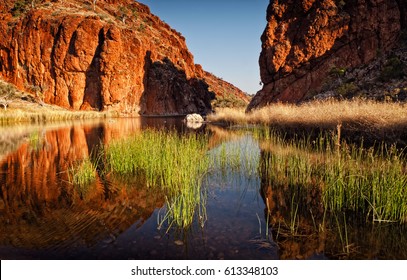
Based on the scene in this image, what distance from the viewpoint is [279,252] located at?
13.7 ft

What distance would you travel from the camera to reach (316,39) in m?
30.1

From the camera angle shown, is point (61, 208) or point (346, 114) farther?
point (346, 114)

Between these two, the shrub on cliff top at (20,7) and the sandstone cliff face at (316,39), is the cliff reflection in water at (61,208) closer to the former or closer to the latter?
the sandstone cliff face at (316,39)

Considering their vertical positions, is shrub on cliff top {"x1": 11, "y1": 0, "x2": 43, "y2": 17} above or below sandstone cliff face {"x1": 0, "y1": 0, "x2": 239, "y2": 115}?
above

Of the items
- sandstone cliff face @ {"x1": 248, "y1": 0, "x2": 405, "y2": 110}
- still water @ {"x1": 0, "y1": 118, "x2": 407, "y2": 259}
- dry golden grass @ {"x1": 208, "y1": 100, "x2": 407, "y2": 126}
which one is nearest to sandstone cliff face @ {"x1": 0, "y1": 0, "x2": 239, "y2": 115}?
sandstone cliff face @ {"x1": 248, "y1": 0, "x2": 405, "y2": 110}

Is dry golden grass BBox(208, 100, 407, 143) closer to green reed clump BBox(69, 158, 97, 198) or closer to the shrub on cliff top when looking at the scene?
green reed clump BBox(69, 158, 97, 198)

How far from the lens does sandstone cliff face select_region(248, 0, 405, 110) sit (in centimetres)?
2745

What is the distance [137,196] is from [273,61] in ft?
97.7

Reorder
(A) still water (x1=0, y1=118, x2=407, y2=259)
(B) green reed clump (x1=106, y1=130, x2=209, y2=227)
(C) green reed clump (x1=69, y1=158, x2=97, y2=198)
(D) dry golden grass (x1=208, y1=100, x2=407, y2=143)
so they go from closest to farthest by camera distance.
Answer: (A) still water (x1=0, y1=118, x2=407, y2=259) → (B) green reed clump (x1=106, y1=130, x2=209, y2=227) → (C) green reed clump (x1=69, y1=158, x2=97, y2=198) → (D) dry golden grass (x1=208, y1=100, x2=407, y2=143)

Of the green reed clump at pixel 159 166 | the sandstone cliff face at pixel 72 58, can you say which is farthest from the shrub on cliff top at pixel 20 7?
the green reed clump at pixel 159 166

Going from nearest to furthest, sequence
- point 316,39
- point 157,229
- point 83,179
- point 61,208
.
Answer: point 157,229
point 61,208
point 83,179
point 316,39

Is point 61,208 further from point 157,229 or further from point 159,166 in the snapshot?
point 159,166

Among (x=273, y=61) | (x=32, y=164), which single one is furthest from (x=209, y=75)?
(x=32, y=164)

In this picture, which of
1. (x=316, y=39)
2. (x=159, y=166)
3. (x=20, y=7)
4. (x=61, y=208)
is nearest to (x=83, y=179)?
(x=61, y=208)
